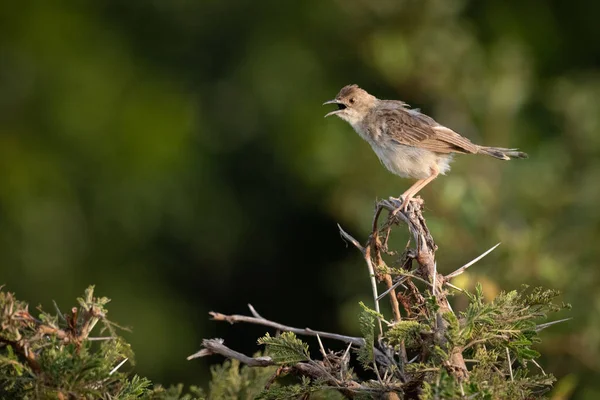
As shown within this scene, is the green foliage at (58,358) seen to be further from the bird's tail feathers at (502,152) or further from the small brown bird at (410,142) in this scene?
the bird's tail feathers at (502,152)

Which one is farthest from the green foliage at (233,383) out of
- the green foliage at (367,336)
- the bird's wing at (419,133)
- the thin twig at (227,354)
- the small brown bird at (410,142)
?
the bird's wing at (419,133)

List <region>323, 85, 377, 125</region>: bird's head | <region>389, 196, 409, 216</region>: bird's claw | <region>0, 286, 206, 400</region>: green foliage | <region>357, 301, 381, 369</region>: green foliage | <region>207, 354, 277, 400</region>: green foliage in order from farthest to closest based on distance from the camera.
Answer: <region>323, 85, 377, 125</region>: bird's head → <region>389, 196, 409, 216</region>: bird's claw → <region>357, 301, 381, 369</region>: green foliage → <region>207, 354, 277, 400</region>: green foliage → <region>0, 286, 206, 400</region>: green foliage

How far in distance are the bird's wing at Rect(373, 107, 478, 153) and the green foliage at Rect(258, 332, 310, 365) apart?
3597mm

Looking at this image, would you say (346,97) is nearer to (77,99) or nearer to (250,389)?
(250,389)

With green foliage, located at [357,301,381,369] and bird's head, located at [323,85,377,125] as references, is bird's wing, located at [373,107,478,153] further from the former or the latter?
A: green foliage, located at [357,301,381,369]

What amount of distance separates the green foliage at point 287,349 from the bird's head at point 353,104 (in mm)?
3945

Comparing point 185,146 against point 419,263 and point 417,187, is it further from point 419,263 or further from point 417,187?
point 419,263

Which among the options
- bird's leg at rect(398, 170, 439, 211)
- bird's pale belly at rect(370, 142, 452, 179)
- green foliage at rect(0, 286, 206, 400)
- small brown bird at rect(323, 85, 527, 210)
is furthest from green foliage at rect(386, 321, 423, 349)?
bird's pale belly at rect(370, 142, 452, 179)

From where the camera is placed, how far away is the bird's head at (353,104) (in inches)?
257

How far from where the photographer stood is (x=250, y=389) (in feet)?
8.57

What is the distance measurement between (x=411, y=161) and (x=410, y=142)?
122 mm

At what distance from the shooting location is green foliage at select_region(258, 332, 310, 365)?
8.65 feet

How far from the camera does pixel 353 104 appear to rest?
6.61 m

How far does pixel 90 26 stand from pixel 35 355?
705 inches
